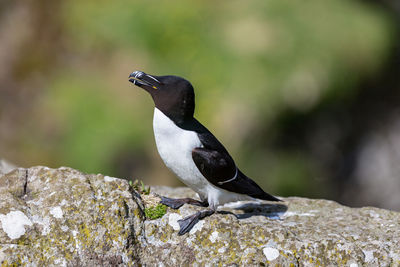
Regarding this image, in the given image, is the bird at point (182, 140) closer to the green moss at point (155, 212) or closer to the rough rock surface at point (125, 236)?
the green moss at point (155, 212)

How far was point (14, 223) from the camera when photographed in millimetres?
4129

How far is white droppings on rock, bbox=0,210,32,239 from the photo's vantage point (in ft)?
13.4

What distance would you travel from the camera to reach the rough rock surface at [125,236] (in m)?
4.12

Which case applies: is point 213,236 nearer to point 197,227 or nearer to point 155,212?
point 197,227

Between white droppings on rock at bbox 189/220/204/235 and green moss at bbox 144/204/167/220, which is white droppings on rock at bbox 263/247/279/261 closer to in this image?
white droppings on rock at bbox 189/220/204/235

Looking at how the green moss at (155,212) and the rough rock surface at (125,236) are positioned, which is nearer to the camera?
the rough rock surface at (125,236)

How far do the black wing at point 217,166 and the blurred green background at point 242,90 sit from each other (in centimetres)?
491

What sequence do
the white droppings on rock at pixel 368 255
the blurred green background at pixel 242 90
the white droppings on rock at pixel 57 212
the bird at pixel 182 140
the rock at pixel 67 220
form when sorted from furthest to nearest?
the blurred green background at pixel 242 90 < the bird at pixel 182 140 < the white droppings on rock at pixel 368 255 < the white droppings on rock at pixel 57 212 < the rock at pixel 67 220

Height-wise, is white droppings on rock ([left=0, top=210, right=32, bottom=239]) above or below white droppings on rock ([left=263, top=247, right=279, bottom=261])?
below

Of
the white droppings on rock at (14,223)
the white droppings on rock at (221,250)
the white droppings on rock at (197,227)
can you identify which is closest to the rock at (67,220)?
the white droppings on rock at (14,223)

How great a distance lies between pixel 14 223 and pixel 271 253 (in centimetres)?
209

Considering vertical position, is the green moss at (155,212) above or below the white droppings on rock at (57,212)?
above

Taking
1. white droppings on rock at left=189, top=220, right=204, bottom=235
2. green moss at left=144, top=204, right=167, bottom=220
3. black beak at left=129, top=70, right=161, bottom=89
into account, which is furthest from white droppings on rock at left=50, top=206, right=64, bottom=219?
black beak at left=129, top=70, right=161, bottom=89

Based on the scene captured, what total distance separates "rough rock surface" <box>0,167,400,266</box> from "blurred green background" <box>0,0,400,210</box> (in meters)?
5.73
